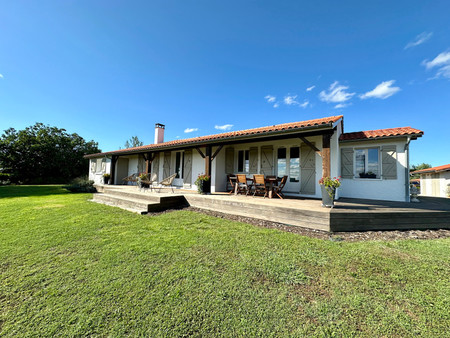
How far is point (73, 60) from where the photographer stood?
30.1ft

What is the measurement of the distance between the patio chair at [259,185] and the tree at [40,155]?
893 inches

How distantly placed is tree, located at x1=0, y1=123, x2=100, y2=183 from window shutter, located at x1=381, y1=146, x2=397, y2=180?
26734 millimetres

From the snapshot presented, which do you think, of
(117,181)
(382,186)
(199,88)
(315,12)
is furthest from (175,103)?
(382,186)

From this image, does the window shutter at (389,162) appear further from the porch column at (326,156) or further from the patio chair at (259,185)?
the patio chair at (259,185)

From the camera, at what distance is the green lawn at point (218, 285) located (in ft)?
4.78

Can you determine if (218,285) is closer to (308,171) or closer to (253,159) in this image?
(308,171)

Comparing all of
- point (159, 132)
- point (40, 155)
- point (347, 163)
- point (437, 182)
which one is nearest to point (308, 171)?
point (347, 163)

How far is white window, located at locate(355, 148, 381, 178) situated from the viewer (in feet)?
21.0

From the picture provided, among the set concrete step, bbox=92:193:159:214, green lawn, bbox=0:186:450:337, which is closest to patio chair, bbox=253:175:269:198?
green lawn, bbox=0:186:450:337

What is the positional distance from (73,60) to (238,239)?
12.5m

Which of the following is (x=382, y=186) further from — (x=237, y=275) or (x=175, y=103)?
(x=175, y=103)

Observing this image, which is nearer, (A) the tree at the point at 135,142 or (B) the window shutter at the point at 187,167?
(B) the window shutter at the point at 187,167

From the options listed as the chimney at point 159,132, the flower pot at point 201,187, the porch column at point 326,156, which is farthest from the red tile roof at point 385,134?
the chimney at point 159,132

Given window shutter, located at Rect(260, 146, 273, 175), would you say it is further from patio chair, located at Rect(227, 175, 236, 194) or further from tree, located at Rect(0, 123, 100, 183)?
tree, located at Rect(0, 123, 100, 183)
